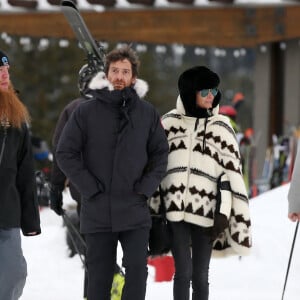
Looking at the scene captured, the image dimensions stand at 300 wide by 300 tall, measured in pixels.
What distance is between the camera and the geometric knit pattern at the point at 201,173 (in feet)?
16.3

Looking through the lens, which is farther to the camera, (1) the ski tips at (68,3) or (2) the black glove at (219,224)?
(1) the ski tips at (68,3)

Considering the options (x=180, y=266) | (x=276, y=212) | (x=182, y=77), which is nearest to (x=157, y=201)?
(x=180, y=266)

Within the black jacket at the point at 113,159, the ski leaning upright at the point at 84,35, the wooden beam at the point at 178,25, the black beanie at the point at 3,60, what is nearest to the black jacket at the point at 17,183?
the black jacket at the point at 113,159

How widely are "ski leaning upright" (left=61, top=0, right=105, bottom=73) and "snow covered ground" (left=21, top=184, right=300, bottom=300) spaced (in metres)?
1.60

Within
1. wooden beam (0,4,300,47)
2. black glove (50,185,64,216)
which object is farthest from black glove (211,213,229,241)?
wooden beam (0,4,300,47)

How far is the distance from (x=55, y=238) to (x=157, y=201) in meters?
4.71

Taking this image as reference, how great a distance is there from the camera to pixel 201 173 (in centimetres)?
500

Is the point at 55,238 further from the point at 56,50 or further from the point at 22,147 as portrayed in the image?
the point at 56,50

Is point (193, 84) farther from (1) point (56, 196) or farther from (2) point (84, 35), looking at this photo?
(2) point (84, 35)

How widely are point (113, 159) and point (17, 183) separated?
0.47 meters

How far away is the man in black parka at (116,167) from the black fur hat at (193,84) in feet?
1.06

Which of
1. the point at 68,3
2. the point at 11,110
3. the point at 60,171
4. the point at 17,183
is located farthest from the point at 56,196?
the point at 68,3

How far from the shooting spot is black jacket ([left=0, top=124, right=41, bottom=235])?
14.7 feet

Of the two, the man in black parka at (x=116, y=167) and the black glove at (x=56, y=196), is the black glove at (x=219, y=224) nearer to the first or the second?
the man in black parka at (x=116, y=167)
